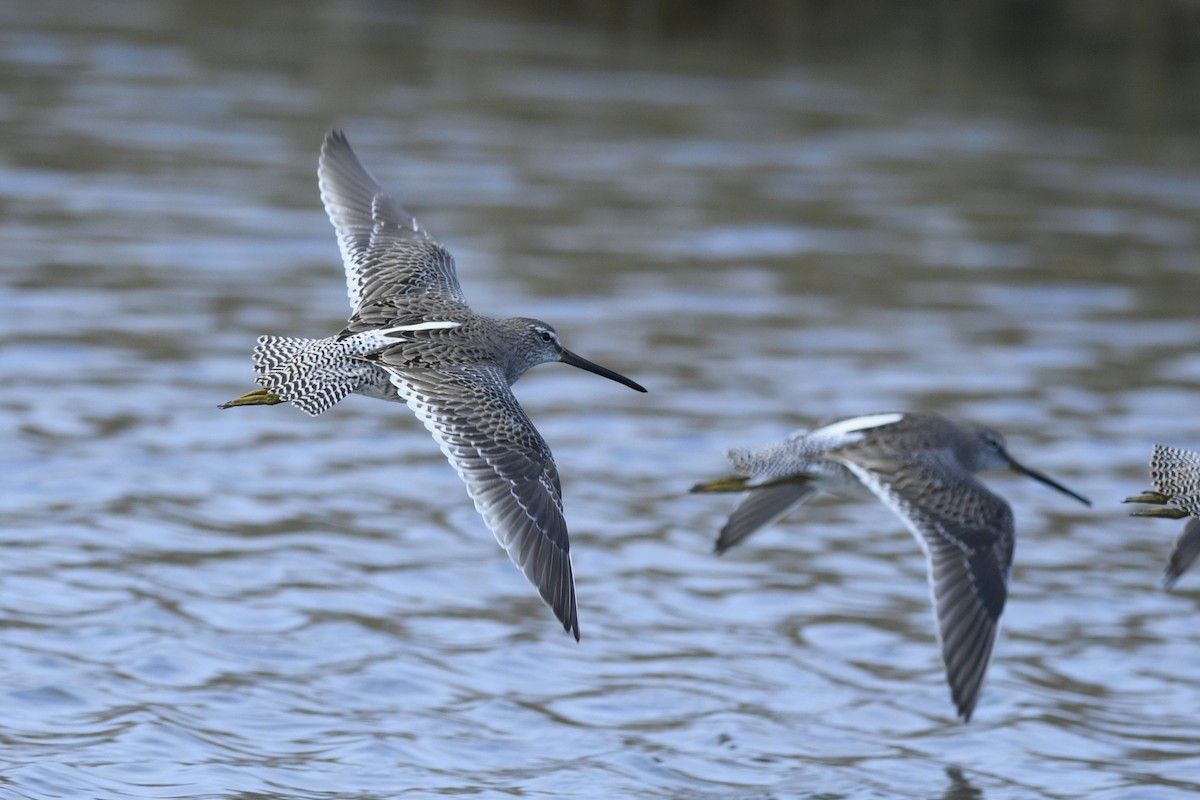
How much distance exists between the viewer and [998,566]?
8.38 meters

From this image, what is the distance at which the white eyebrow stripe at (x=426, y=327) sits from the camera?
25.5 feet

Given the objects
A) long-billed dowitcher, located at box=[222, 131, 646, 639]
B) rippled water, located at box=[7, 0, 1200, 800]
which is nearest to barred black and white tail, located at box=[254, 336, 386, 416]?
long-billed dowitcher, located at box=[222, 131, 646, 639]

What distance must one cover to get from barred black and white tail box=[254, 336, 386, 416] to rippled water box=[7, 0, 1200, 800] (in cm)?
155

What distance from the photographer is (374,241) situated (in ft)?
29.1

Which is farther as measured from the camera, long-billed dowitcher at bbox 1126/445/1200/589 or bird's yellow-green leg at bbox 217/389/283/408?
long-billed dowitcher at bbox 1126/445/1200/589

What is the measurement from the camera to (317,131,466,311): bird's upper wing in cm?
853

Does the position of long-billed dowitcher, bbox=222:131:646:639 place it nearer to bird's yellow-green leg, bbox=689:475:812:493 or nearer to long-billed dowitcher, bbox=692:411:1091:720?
bird's yellow-green leg, bbox=689:475:812:493

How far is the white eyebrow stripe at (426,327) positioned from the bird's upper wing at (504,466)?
279 millimetres

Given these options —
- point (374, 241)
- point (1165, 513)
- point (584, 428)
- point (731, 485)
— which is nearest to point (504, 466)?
point (731, 485)

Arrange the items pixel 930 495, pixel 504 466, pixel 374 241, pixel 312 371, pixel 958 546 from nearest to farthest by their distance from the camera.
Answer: pixel 504 466
pixel 312 371
pixel 958 546
pixel 930 495
pixel 374 241

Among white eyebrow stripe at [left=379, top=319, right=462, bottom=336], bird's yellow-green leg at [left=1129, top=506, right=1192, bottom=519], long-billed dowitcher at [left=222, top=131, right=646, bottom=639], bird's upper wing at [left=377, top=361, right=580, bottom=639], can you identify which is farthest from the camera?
white eyebrow stripe at [left=379, top=319, right=462, bottom=336]

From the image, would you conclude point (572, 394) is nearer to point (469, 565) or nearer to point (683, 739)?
point (469, 565)

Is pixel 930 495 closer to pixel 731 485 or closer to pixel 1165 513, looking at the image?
pixel 731 485

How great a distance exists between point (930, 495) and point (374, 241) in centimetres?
260
